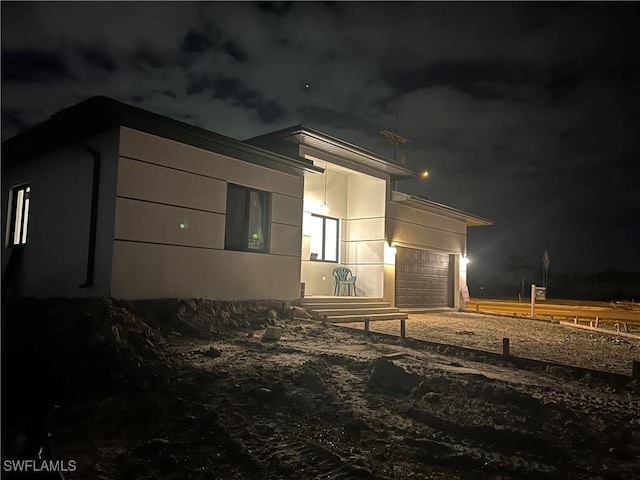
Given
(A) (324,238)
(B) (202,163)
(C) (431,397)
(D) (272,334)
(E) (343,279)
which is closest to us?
(C) (431,397)

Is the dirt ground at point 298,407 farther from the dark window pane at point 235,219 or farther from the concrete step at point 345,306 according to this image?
the concrete step at point 345,306

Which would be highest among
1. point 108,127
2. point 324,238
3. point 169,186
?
point 108,127

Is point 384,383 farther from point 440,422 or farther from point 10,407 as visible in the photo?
point 10,407

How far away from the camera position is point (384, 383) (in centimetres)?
584

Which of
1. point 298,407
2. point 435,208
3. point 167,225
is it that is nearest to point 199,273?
point 167,225

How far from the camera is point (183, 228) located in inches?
380

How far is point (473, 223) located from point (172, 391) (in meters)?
19.9

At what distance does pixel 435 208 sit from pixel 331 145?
6.92 m

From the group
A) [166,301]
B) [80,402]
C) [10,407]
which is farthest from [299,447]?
[166,301]

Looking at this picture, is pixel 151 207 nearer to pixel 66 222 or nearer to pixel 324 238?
pixel 66 222

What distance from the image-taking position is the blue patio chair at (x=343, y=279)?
53.1 ft

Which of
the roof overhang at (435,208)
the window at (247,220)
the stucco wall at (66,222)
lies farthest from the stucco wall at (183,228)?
the roof overhang at (435,208)

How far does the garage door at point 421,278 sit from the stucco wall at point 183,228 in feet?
22.0

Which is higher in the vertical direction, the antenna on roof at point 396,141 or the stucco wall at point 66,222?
the antenna on roof at point 396,141
